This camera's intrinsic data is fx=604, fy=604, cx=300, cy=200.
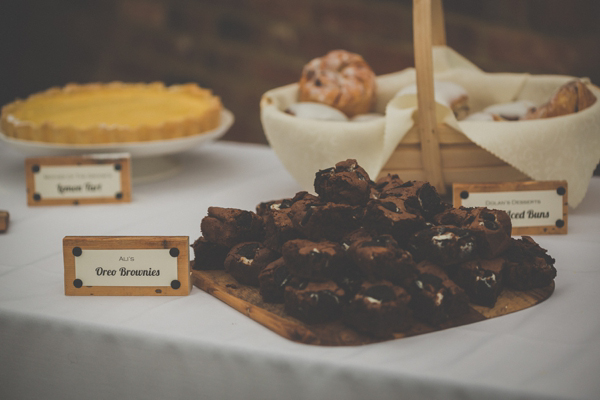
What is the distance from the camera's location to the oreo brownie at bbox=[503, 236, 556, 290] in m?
0.89

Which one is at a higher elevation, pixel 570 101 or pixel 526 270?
pixel 570 101

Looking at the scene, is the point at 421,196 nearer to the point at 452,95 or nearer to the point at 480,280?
the point at 480,280

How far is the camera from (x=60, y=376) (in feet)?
2.88

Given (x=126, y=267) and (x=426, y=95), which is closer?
(x=126, y=267)

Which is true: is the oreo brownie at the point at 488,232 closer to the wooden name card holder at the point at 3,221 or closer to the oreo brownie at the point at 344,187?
the oreo brownie at the point at 344,187

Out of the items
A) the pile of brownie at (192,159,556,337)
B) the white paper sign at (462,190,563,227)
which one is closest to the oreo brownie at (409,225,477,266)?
the pile of brownie at (192,159,556,337)

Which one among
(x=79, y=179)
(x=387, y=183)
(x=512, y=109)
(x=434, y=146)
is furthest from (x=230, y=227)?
(x=512, y=109)

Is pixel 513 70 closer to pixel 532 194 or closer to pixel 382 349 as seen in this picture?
pixel 532 194

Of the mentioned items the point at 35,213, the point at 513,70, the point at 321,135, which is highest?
the point at 513,70

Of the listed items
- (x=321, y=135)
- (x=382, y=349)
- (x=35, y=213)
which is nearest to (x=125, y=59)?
(x=35, y=213)

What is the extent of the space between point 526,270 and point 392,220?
0.75ft

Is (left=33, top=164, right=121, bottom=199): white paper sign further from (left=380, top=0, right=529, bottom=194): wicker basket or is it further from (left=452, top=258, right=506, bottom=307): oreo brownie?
(left=452, top=258, right=506, bottom=307): oreo brownie

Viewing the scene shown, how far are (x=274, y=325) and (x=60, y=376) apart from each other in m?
0.33

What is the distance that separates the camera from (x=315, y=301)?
0.79 m
